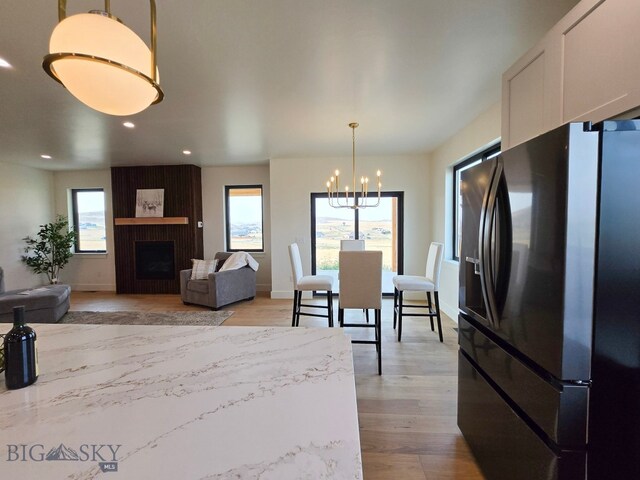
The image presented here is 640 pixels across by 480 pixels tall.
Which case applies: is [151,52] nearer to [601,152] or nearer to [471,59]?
[601,152]

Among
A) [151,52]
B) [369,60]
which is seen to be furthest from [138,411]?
[369,60]

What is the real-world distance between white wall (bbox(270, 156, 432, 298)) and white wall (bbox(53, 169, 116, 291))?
364 centimetres

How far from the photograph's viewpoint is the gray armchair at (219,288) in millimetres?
4480

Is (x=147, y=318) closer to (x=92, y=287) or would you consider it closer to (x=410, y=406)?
(x=92, y=287)

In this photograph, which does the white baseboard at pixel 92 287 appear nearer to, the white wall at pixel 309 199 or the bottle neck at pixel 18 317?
the white wall at pixel 309 199

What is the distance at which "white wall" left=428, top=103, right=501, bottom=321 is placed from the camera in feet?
10.5

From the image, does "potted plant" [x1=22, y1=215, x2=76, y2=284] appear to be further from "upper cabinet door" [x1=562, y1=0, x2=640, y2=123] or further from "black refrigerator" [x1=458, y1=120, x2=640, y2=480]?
"upper cabinet door" [x1=562, y1=0, x2=640, y2=123]

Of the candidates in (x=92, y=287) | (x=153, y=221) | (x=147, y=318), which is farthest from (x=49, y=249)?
(x=147, y=318)

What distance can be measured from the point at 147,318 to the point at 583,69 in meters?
4.87

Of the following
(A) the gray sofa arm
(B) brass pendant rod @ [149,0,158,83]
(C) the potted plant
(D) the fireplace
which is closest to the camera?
(B) brass pendant rod @ [149,0,158,83]

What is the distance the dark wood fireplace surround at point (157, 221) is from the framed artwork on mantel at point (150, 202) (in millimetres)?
84

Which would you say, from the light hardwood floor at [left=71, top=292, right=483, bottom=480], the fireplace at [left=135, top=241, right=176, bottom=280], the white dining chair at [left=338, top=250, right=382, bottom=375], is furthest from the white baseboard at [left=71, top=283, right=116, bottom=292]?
the white dining chair at [left=338, top=250, right=382, bottom=375]

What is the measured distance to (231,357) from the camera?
103 cm

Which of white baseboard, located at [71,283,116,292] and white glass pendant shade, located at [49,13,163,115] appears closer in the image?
white glass pendant shade, located at [49,13,163,115]
